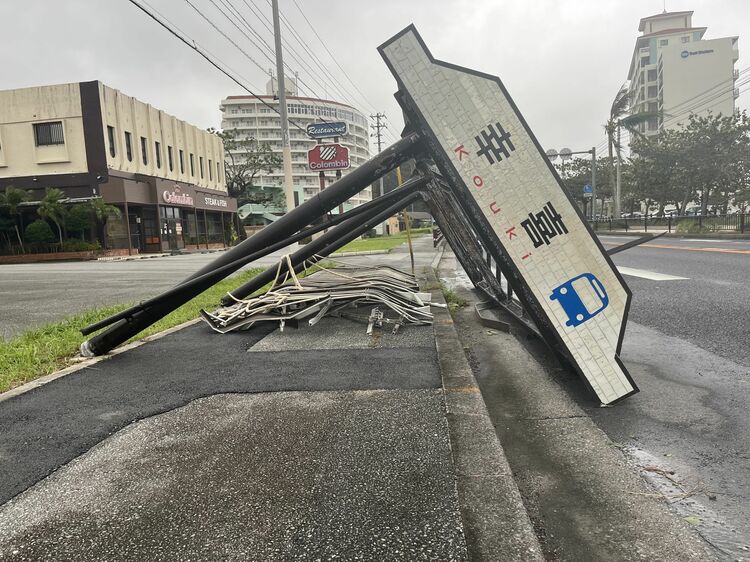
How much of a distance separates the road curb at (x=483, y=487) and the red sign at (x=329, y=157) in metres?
13.6

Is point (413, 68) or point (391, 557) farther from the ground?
point (413, 68)

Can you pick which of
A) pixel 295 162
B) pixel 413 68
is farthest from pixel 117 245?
pixel 295 162

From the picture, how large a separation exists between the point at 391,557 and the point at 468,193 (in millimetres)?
2271

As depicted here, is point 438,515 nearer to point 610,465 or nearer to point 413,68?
point 610,465

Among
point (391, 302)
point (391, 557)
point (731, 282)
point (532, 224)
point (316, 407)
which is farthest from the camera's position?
point (731, 282)

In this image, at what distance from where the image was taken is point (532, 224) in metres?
3.10

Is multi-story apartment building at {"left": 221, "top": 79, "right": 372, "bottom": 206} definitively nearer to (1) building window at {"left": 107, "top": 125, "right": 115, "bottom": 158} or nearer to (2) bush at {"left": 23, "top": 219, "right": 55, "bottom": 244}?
(1) building window at {"left": 107, "top": 125, "right": 115, "bottom": 158}

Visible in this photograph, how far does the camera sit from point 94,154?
2770 cm

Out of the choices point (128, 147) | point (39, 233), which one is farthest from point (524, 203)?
point (128, 147)

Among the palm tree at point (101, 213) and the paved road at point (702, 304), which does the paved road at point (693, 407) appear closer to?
the paved road at point (702, 304)

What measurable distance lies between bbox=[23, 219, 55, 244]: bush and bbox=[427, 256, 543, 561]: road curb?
31.2m

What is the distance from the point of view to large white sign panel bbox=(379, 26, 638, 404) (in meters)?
2.98

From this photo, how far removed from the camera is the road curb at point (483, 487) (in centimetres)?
159

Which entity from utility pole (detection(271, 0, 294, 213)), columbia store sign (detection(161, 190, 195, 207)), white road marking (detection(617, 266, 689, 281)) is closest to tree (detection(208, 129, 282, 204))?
columbia store sign (detection(161, 190, 195, 207))
